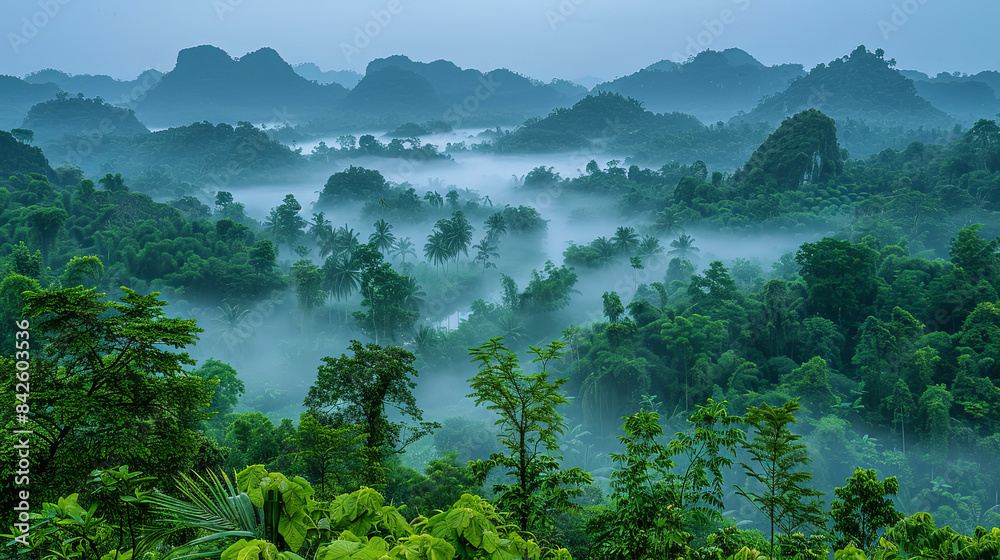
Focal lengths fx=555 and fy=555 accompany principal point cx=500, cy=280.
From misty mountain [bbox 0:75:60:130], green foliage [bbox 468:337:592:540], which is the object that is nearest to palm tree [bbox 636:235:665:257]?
green foliage [bbox 468:337:592:540]

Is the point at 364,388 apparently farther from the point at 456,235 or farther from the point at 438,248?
the point at 456,235

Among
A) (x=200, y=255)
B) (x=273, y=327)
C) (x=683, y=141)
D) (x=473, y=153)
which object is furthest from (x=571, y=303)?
(x=473, y=153)

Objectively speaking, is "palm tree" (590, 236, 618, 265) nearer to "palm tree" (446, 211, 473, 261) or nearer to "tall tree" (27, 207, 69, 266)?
"palm tree" (446, 211, 473, 261)

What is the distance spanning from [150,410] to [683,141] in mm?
129408

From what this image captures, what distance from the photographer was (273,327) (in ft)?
148

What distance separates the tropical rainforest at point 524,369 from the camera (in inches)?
187

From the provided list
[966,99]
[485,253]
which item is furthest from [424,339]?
[966,99]

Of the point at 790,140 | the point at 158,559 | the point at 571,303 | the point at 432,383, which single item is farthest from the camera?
the point at 790,140

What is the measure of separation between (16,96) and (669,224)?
22387cm

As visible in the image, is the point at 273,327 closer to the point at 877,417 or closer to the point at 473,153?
the point at 877,417

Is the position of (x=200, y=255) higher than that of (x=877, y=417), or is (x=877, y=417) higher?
(x=200, y=255)

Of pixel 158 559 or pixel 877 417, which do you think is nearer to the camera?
pixel 158 559

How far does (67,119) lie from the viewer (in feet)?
422

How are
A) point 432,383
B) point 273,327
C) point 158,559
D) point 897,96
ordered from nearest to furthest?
point 158,559
point 432,383
point 273,327
point 897,96
